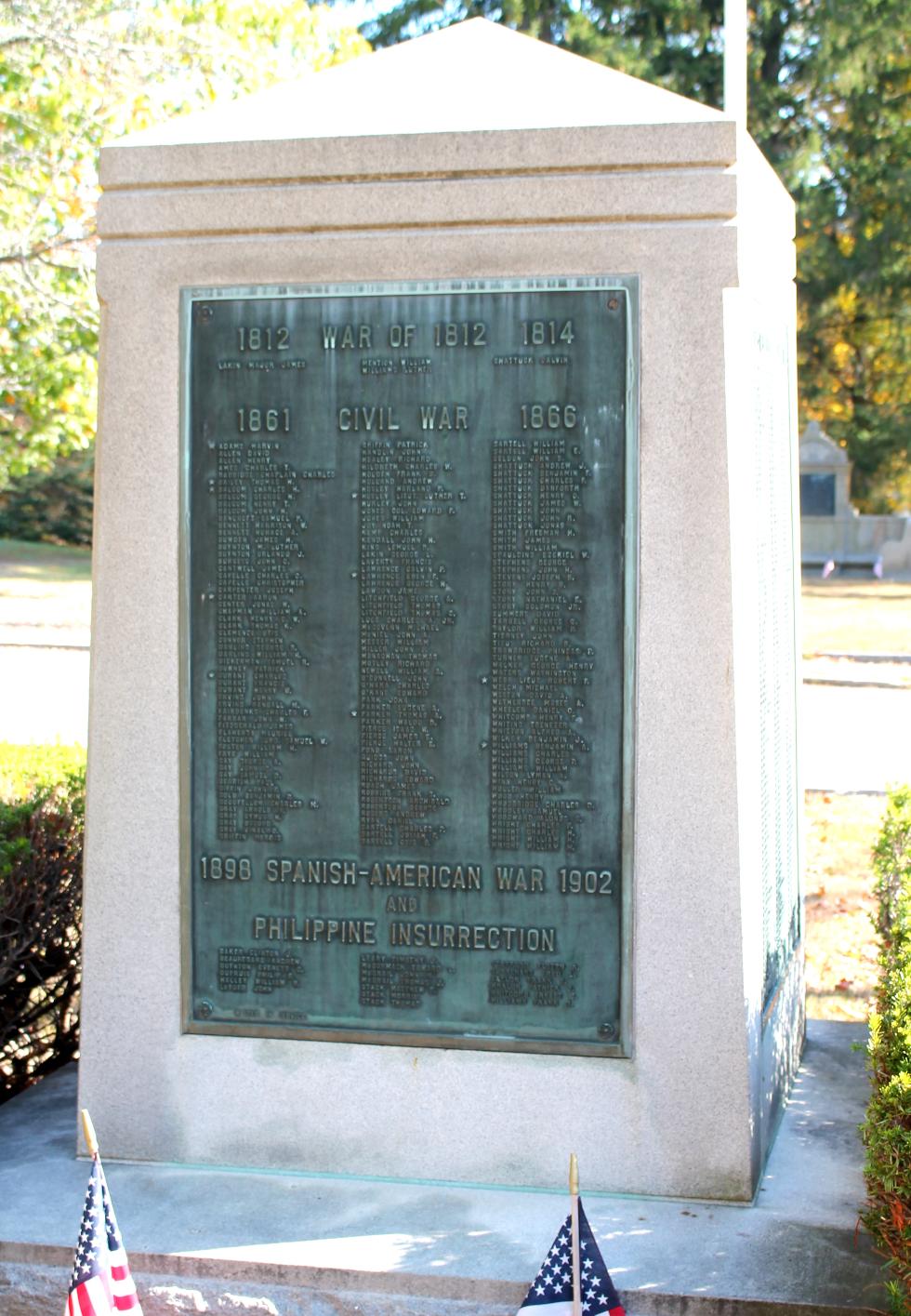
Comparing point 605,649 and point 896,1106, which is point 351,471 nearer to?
point 605,649

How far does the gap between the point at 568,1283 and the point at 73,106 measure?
25.5 feet

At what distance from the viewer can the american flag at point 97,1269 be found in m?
3.09

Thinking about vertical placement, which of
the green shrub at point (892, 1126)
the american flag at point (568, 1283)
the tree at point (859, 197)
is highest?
the tree at point (859, 197)

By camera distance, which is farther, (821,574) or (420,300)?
(821,574)

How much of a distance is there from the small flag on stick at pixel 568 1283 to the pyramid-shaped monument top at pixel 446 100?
2.62 meters

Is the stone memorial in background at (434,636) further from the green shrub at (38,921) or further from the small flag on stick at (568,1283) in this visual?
the small flag on stick at (568,1283)

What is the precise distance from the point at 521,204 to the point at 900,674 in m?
14.9

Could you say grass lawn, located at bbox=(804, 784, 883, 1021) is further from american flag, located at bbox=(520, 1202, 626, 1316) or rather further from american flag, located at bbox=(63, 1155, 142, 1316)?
american flag, located at bbox=(63, 1155, 142, 1316)

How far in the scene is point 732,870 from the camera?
3.89m

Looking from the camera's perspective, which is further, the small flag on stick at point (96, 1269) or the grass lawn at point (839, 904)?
the grass lawn at point (839, 904)

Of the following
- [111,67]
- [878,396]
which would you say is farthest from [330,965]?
[878,396]

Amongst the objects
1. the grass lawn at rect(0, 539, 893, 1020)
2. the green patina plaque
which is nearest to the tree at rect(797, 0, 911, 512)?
the grass lawn at rect(0, 539, 893, 1020)

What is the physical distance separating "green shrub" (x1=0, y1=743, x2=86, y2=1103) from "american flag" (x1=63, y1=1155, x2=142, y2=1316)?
1641 mm

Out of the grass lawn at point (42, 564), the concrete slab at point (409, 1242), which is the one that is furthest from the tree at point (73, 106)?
the grass lawn at point (42, 564)
